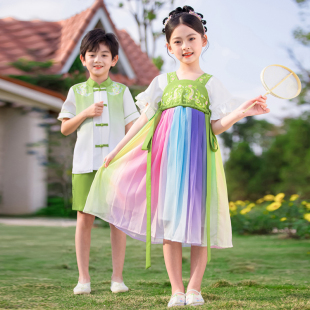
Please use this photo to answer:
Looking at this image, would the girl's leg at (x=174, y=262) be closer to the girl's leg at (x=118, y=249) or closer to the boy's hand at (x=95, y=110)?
the girl's leg at (x=118, y=249)

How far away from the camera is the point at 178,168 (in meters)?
2.38

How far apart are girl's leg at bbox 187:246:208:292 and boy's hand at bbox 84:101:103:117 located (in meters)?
1.04

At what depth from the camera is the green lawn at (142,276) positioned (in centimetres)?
243

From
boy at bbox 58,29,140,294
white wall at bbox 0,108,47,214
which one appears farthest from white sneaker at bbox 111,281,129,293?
white wall at bbox 0,108,47,214

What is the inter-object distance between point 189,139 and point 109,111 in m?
0.71

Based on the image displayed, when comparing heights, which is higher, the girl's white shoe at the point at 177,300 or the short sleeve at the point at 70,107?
the short sleeve at the point at 70,107

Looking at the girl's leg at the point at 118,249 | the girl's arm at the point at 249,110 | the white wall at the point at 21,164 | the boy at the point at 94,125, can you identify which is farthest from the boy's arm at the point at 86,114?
the white wall at the point at 21,164

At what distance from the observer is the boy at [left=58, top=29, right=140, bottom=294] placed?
110 inches

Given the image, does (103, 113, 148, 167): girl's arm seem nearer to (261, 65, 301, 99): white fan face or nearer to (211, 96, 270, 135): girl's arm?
(211, 96, 270, 135): girl's arm

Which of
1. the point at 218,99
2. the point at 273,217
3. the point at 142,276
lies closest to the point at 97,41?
the point at 218,99

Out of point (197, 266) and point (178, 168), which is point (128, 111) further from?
point (197, 266)

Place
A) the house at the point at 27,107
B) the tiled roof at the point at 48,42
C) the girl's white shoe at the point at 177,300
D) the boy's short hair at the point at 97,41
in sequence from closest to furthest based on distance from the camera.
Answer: the girl's white shoe at the point at 177,300 < the boy's short hair at the point at 97,41 < the house at the point at 27,107 < the tiled roof at the point at 48,42

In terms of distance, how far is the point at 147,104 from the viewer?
262 cm

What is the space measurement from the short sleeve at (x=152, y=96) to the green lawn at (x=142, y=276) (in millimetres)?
1081
